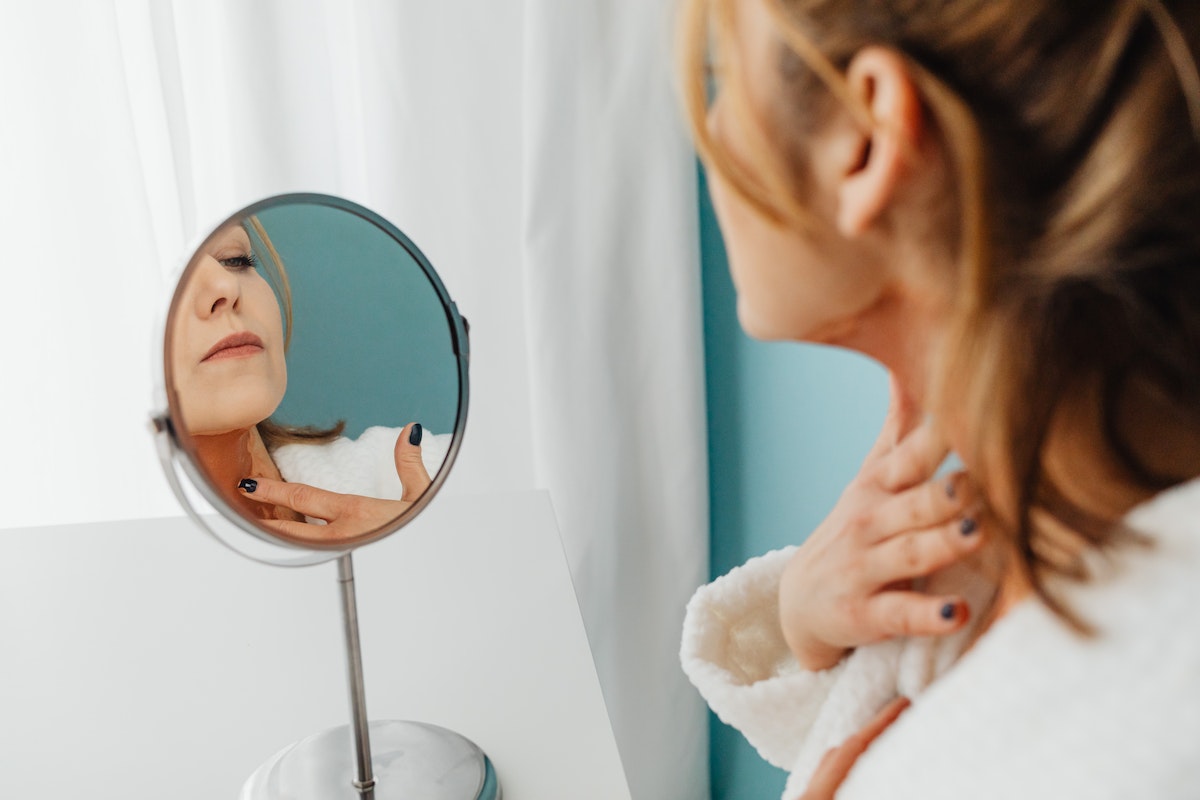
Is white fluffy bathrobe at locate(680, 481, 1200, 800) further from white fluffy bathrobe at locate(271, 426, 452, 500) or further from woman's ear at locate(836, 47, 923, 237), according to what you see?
white fluffy bathrobe at locate(271, 426, 452, 500)

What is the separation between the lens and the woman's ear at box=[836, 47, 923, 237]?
38 centimetres

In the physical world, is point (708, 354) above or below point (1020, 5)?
below

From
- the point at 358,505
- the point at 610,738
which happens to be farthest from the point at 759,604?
the point at 358,505

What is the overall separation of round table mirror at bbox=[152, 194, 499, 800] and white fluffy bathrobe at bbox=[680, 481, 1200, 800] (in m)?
0.29

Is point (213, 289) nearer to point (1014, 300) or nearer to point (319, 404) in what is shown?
point (319, 404)

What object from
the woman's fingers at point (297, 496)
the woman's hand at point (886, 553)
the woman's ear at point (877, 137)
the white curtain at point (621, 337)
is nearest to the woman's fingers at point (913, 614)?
the woman's hand at point (886, 553)

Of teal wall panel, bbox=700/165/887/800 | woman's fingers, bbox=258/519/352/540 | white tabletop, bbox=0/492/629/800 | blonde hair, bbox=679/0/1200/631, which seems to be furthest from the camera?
teal wall panel, bbox=700/165/887/800

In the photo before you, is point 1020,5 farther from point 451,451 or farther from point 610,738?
point 610,738

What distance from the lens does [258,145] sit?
3.93 ft

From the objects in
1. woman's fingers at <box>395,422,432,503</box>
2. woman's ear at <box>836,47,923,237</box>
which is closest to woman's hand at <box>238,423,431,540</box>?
woman's fingers at <box>395,422,432,503</box>

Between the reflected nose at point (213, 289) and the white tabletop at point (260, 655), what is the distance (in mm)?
Answer: 312

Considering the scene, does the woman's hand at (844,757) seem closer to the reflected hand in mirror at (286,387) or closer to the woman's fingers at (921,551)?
the woman's fingers at (921,551)

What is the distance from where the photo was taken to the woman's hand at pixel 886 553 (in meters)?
0.52

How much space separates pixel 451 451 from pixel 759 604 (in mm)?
226
